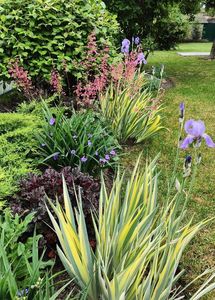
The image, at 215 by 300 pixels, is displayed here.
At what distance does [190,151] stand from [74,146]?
5.95ft

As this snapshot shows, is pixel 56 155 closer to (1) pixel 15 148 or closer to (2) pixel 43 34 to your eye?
(1) pixel 15 148

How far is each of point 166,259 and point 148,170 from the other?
68 centimetres

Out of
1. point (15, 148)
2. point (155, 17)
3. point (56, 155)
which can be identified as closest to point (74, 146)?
point (56, 155)

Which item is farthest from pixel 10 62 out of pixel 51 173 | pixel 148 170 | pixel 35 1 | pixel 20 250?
pixel 20 250

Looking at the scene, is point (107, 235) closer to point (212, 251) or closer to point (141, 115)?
point (212, 251)

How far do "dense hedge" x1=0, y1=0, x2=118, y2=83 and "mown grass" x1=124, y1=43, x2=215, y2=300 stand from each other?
135cm

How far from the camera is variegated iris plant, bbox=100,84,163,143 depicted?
445 cm

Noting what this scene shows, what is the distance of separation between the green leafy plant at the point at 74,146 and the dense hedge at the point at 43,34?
1099mm

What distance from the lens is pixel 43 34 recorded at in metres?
4.55

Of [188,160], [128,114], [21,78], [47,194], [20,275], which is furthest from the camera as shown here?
[128,114]

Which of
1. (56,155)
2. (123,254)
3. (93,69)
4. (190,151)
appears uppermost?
(93,69)

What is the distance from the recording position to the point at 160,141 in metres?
5.04

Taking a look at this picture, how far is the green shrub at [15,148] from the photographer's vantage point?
286 centimetres

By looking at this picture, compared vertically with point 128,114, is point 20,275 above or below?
above
